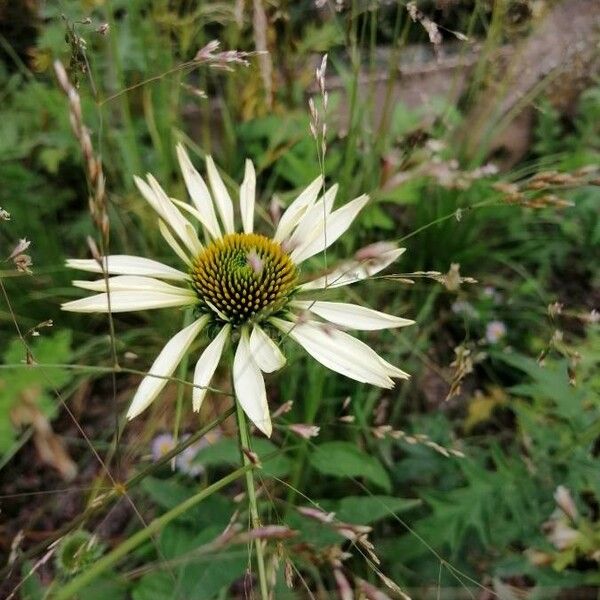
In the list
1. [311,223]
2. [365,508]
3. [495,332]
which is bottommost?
[495,332]

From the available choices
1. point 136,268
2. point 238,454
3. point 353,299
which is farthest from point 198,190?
point 353,299

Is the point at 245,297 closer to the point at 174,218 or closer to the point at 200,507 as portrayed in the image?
the point at 174,218

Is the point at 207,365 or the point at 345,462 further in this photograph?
the point at 345,462

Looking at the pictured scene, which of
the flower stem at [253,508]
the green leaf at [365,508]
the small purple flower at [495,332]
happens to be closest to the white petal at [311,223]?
the flower stem at [253,508]

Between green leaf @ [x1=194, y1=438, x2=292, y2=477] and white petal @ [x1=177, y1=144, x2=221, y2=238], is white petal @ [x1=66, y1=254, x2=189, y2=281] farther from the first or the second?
green leaf @ [x1=194, y1=438, x2=292, y2=477]

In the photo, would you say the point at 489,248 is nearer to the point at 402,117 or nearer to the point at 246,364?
the point at 402,117

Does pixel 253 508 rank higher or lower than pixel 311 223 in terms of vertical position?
lower

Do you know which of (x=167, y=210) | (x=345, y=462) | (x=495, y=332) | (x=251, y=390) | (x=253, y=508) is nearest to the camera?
(x=253, y=508)
